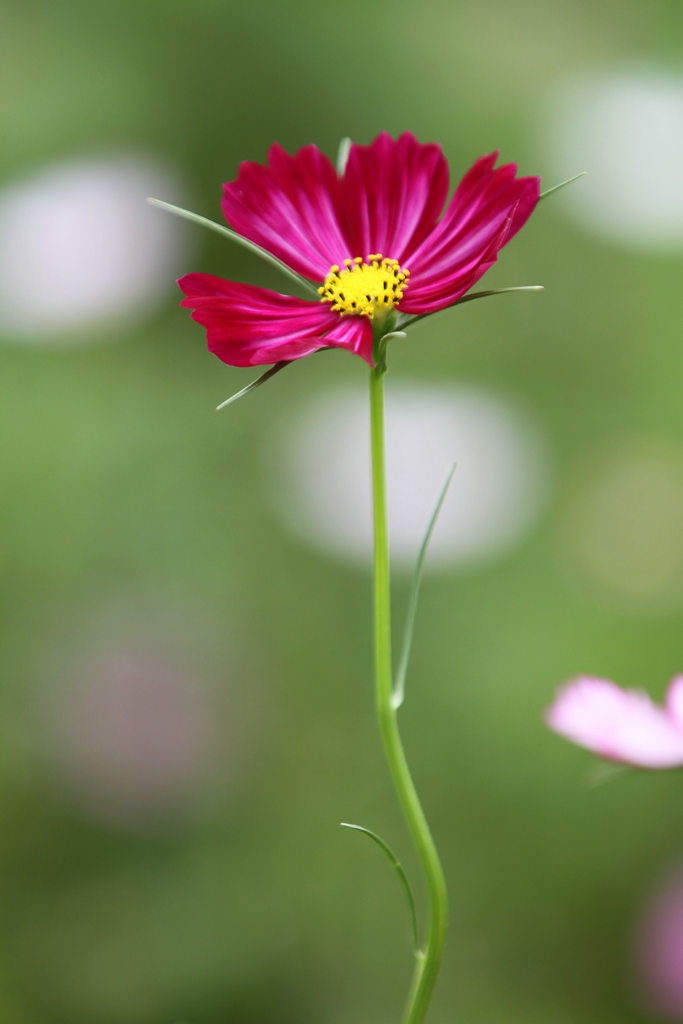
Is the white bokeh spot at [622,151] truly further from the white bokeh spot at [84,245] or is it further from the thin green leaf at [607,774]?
the thin green leaf at [607,774]

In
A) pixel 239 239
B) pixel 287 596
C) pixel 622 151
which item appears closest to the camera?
pixel 239 239

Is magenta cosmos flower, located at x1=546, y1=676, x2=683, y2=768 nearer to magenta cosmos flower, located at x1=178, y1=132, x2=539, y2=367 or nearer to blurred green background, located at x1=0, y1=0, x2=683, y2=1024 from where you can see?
magenta cosmos flower, located at x1=178, y1=132, x2=539, y2=367

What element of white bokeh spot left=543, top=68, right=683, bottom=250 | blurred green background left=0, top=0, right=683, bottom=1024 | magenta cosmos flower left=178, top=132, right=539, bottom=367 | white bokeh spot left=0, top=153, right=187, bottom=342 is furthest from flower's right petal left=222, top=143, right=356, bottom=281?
white bokeh spot left=543, top=68, right=683, bottom=250

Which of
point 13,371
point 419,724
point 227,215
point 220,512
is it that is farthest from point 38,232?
point 227,215

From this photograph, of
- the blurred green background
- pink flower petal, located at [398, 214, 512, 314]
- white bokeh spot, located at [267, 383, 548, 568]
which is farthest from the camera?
white bokeh spot, located at [267, 383, 548, 568]

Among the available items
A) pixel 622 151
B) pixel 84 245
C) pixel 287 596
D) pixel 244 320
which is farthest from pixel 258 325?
pixel 622 151

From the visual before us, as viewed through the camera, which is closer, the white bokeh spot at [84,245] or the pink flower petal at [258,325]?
the pink flower petal at [258,325]

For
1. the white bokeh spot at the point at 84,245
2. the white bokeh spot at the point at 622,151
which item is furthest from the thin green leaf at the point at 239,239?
the white bokeh spot at the point at 622,151

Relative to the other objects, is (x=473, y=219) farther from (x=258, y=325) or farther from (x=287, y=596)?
(x=287, y=596)
